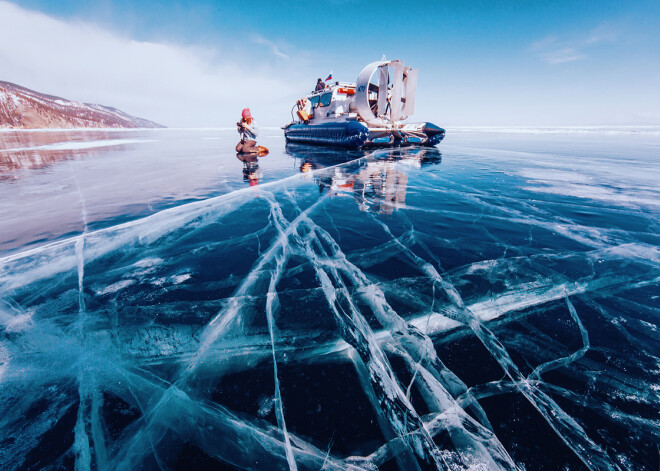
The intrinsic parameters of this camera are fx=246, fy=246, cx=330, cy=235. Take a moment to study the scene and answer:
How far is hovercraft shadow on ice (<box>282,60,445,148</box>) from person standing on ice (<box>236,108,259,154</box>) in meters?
4.89

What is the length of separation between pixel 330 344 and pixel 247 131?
1247 centimetres

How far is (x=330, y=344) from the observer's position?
1771 millimetres

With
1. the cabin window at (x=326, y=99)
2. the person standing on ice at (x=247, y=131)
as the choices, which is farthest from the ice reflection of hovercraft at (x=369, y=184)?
the cabin window at (x=326, y=99)

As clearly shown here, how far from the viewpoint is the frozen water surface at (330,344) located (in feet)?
4.00

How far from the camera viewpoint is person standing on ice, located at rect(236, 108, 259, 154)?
1117 cm

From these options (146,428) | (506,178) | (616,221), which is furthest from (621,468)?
(506,178)

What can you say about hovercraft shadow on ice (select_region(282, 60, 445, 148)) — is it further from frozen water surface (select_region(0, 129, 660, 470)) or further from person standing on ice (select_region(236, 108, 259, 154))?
frozen water surface (select_region(0, 129, 660, 470))

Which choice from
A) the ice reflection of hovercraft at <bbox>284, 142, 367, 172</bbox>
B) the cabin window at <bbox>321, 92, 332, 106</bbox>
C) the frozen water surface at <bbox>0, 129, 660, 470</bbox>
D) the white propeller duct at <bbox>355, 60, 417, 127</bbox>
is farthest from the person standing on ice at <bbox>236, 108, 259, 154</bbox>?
the frozen water surface at <bbox>0, 129, 660, 470</bbox>

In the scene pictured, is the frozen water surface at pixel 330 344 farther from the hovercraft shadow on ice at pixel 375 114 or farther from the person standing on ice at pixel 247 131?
the hovercraft shadow on ice at pixel 375 114

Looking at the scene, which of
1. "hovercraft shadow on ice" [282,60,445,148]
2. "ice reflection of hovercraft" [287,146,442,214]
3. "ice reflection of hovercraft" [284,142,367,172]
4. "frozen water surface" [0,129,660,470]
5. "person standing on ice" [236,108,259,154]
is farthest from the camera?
"hovercraft shadow on ice" [282,60,445,148]

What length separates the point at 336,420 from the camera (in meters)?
1.29

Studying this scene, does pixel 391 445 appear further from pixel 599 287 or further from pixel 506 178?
pixel 506 178

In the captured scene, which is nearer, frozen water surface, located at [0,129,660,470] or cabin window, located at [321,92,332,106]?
frozen water surface, located at [0,129,660,470]

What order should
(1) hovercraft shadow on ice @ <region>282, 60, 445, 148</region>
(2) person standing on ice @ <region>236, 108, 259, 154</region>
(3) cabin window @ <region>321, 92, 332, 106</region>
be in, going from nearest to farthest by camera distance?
(2) person standing on ice @ <region>236, 108, 259, 154</region> → (1) hovercraft shadow on ice @ <region>282, 60, 445, 148</region> → (3) cabin window @ <region>321, 92, 332, 106</region>
